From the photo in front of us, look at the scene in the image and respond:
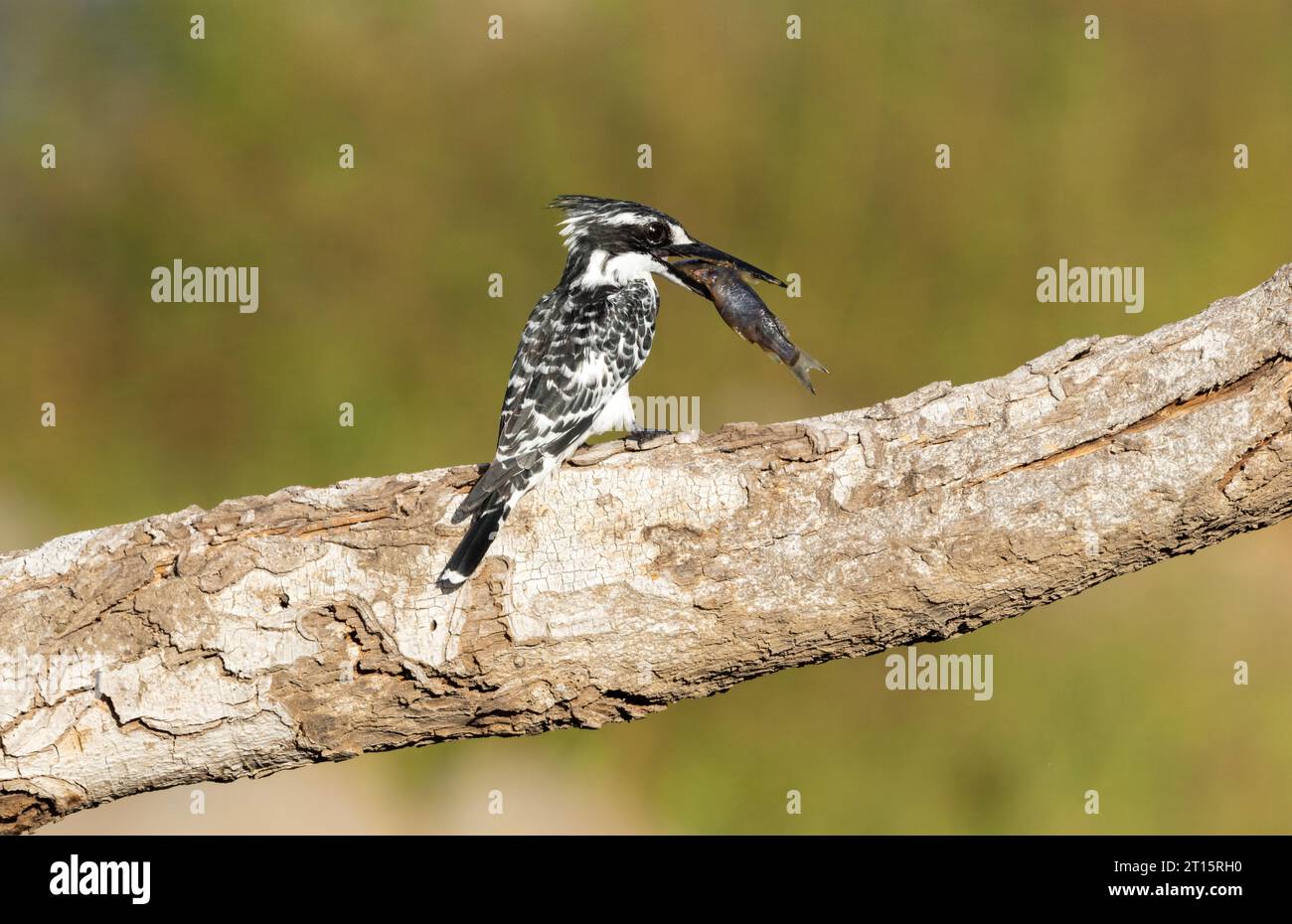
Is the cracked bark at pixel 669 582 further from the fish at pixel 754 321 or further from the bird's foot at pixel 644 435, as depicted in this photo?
the fish at pixel 754 321

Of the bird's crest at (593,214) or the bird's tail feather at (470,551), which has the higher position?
the bird's crest at (593,214)

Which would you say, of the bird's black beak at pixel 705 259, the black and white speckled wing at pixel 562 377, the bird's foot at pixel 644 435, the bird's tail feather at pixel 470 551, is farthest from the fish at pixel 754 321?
the bird's tail feather at pixel 470 551

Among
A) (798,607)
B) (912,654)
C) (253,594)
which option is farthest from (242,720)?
(912,654)

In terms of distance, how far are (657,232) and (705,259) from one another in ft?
0.86

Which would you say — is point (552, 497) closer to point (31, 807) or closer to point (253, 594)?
point (253, 594)

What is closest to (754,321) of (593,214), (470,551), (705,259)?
(705,259)

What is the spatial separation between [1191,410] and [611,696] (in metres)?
1.91

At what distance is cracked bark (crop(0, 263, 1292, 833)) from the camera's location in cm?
312

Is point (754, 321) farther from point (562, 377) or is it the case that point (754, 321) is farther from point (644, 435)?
point (562, 377)

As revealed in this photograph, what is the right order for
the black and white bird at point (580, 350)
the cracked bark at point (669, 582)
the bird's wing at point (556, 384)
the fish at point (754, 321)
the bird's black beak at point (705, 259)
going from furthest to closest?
the bird's black beak at point (705, 259) < the fish at point (754, 321) < the bird's wing at point (556, 384) < the black and white bird at point (580, 350) < the cracked bark at point (669, 582)

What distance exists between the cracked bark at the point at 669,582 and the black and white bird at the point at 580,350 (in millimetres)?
131

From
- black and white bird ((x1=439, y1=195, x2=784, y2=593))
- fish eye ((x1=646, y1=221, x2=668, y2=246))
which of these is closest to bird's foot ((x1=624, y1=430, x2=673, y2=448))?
black and white bird ((x1=439, y1=195, x2=784, y2=593))

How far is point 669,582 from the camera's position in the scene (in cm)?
323

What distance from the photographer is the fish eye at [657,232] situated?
424 centimetres
